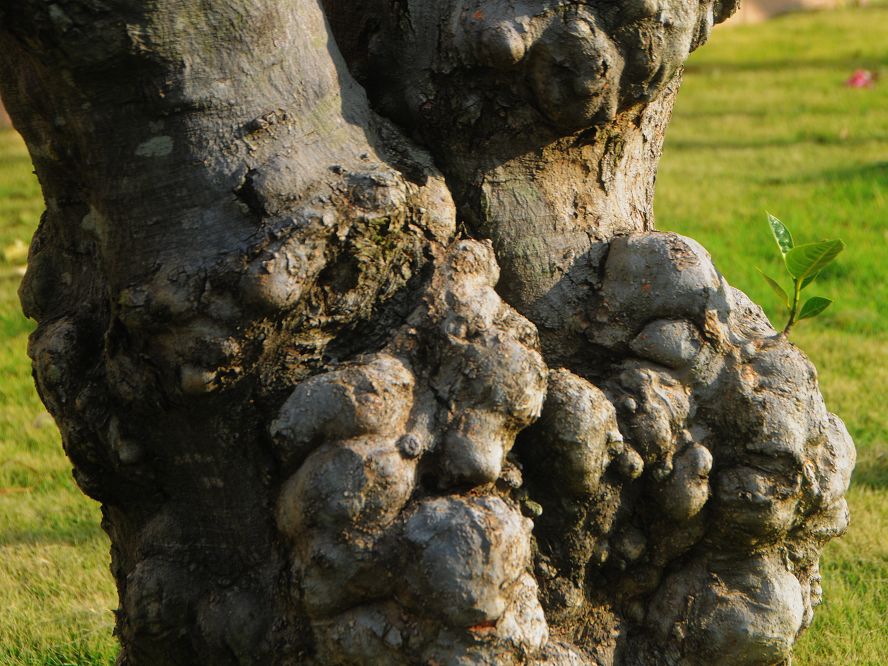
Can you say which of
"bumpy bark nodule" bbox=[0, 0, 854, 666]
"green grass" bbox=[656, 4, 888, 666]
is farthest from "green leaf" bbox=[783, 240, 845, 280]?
"green grass" bbox=[656, 4, 888, 666]

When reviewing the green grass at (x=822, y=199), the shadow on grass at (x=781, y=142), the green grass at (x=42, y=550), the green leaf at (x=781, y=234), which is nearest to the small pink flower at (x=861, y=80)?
the green grass at (x=822, y=199)

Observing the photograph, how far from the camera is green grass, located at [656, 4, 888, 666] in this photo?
10.3 feet

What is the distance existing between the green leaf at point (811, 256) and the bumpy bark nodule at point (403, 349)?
12 cm

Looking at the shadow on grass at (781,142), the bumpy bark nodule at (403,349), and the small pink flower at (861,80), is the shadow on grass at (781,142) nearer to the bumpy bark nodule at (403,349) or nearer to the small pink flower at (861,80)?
the small pink flower at (861,80)

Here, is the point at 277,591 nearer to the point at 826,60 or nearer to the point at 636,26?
the point at 636,26

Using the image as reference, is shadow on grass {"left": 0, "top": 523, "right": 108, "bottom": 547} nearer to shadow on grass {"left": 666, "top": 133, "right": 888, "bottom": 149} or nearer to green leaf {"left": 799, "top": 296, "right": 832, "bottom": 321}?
green leaf {"left": 799, "top": 296, "right": 832, "bottom": 321}

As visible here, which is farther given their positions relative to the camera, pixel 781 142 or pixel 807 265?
pixel 781 142

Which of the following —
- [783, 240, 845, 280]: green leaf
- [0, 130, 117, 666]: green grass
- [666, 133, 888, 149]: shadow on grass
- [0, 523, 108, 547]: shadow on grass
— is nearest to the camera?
[783, 240, 845, 280]: green leaf

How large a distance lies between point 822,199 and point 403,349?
524 cm

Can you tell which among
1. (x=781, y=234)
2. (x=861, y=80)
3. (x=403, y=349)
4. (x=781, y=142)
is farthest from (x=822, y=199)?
(x=403, y=349)

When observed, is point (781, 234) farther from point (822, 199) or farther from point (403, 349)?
point (822, 199)

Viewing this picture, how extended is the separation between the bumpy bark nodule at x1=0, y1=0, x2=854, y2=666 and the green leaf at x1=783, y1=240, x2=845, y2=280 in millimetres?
119

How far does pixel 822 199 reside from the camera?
6.39 metres

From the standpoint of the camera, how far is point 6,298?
214 inches
